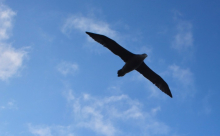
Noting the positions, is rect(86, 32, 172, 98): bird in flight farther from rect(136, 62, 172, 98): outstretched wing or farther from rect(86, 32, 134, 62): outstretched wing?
rect(136, 62, 172, 98): outstretched wing

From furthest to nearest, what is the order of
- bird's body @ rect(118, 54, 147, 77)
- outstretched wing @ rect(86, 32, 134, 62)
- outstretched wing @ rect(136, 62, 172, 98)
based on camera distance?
outstretched wing @ rect(136, 62, 172, 98) < bird's body @ rect(118, 54, 147, 77) < outstretched wing @ rect(86, 32, 134, 62)

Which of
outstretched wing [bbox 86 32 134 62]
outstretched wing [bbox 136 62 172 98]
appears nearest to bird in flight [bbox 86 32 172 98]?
outstretched wing [bbox 86 32 134 62]

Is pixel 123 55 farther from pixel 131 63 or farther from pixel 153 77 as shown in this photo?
pixel 153 77

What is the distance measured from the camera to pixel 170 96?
20562 mm

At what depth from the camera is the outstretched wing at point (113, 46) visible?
711 inches

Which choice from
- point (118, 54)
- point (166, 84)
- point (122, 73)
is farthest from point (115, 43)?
point (166, 84)

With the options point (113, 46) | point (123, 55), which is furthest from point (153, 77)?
point (113, 46)

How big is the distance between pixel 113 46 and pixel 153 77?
4.19m

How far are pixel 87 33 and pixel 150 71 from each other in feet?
18.6

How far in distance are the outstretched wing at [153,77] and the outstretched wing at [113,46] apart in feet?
5.71

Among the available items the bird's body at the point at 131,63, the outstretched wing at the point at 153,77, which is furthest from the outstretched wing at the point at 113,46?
the outstretched wing at the point at 153,77

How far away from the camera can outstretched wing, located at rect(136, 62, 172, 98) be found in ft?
65.8

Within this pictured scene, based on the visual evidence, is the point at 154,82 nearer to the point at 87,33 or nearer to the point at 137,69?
the point at 137,69

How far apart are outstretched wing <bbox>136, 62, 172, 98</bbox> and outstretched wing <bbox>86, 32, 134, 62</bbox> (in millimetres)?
1740
